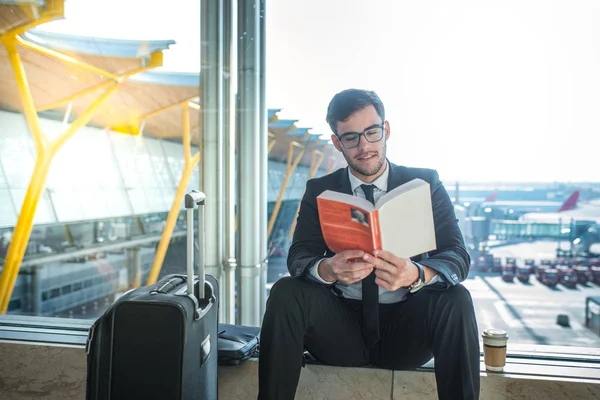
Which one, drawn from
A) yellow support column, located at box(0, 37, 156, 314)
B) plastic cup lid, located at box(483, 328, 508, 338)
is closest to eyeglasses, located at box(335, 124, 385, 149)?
plastic cup lid, located at box(483, 328, 508, 338)

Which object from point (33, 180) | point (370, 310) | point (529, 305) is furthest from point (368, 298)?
point (33, 180)

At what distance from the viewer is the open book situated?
3.73 ft

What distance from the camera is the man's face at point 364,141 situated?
4.82ft

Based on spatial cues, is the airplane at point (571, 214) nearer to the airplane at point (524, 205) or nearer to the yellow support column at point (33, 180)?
the airplane at point (524, 205)

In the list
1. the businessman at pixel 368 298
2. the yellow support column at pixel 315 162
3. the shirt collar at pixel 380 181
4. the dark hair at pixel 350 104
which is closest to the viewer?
the businessman at pixel 368 298

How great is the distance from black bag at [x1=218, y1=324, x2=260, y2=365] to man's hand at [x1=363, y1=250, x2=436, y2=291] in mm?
704

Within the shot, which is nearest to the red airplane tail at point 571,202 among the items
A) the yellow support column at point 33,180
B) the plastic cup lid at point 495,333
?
the plastic cup lid at point 495,333

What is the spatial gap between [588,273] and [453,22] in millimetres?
1394

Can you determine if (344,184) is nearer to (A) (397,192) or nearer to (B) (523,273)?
(A) (397,192)

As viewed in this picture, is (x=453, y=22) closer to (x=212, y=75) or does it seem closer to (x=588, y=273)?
(x=212, y=75)

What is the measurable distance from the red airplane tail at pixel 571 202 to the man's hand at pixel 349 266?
1.44 metres

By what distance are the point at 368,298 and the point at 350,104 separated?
608mm

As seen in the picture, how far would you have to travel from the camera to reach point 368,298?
4.63 feet

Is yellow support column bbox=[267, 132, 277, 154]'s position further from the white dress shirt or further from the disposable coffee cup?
the disposable coffee cup
